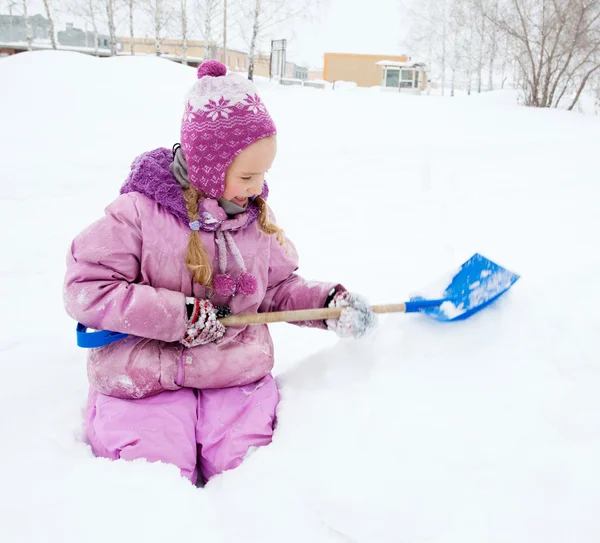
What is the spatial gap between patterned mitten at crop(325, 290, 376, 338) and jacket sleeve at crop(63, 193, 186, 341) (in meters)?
0.46

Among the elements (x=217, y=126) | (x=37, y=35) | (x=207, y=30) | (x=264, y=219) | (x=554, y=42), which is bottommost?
(x=264, y=219)

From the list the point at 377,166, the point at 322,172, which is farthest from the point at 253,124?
the point at 377,166

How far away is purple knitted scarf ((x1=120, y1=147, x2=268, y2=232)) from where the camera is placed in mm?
1386

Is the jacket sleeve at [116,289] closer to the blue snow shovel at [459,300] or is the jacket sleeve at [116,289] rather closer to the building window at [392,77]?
the blue snow shovel at [459,300]

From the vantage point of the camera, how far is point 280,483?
1.25 meters

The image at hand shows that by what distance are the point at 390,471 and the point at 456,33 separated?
73.7ft

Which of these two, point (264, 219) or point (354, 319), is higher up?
point (264, 219)

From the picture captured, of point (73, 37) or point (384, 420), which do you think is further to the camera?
point (73, 37)

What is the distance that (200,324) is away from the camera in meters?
1.38

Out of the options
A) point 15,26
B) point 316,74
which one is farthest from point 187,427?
point 316,74

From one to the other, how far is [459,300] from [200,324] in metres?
0.78

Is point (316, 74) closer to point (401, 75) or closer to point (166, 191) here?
point (401, 75)

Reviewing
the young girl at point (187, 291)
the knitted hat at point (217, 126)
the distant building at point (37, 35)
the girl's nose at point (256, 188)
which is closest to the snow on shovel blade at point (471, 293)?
the young girl at point (187, 291)

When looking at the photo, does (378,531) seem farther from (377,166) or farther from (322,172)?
(377,166)
